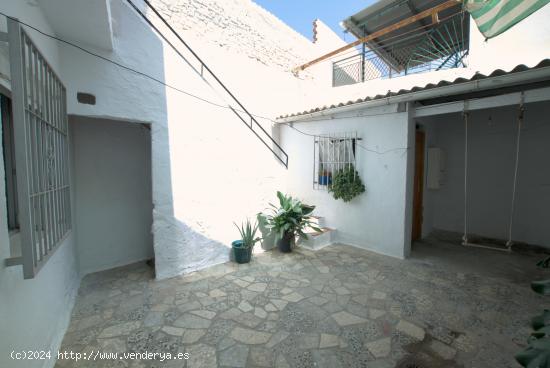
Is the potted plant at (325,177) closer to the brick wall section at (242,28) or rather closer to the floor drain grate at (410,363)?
the brick wall section at (242,28)

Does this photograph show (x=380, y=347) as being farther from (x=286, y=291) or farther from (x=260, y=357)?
(x=286, y=291)

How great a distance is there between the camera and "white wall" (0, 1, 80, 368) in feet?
5.14

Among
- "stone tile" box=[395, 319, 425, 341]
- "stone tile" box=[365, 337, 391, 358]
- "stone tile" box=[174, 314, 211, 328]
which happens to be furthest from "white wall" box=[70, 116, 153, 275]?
"stone tile" box=[395, 319, 425, 341]

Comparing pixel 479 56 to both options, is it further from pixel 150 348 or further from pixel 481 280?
pixel 150 348

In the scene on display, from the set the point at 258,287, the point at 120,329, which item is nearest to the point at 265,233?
the point at 258,287

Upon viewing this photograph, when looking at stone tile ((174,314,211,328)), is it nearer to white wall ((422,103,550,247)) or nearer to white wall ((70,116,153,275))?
white wall ((70,116,153,275))

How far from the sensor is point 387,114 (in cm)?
466

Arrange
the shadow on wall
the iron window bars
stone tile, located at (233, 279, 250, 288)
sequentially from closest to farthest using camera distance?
the iron window bars
stone tile, located at (233, 279, 250, 288)
the shadow on wall

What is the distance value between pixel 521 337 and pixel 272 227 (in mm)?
3702

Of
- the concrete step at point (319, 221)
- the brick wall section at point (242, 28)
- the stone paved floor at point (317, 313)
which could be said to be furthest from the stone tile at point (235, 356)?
the brick wall section at point (242, 28)

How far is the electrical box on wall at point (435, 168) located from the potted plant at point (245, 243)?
443cm

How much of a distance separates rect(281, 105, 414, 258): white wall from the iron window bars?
15.1 feet

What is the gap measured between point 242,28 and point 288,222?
442cm

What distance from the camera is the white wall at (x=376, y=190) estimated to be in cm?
454
